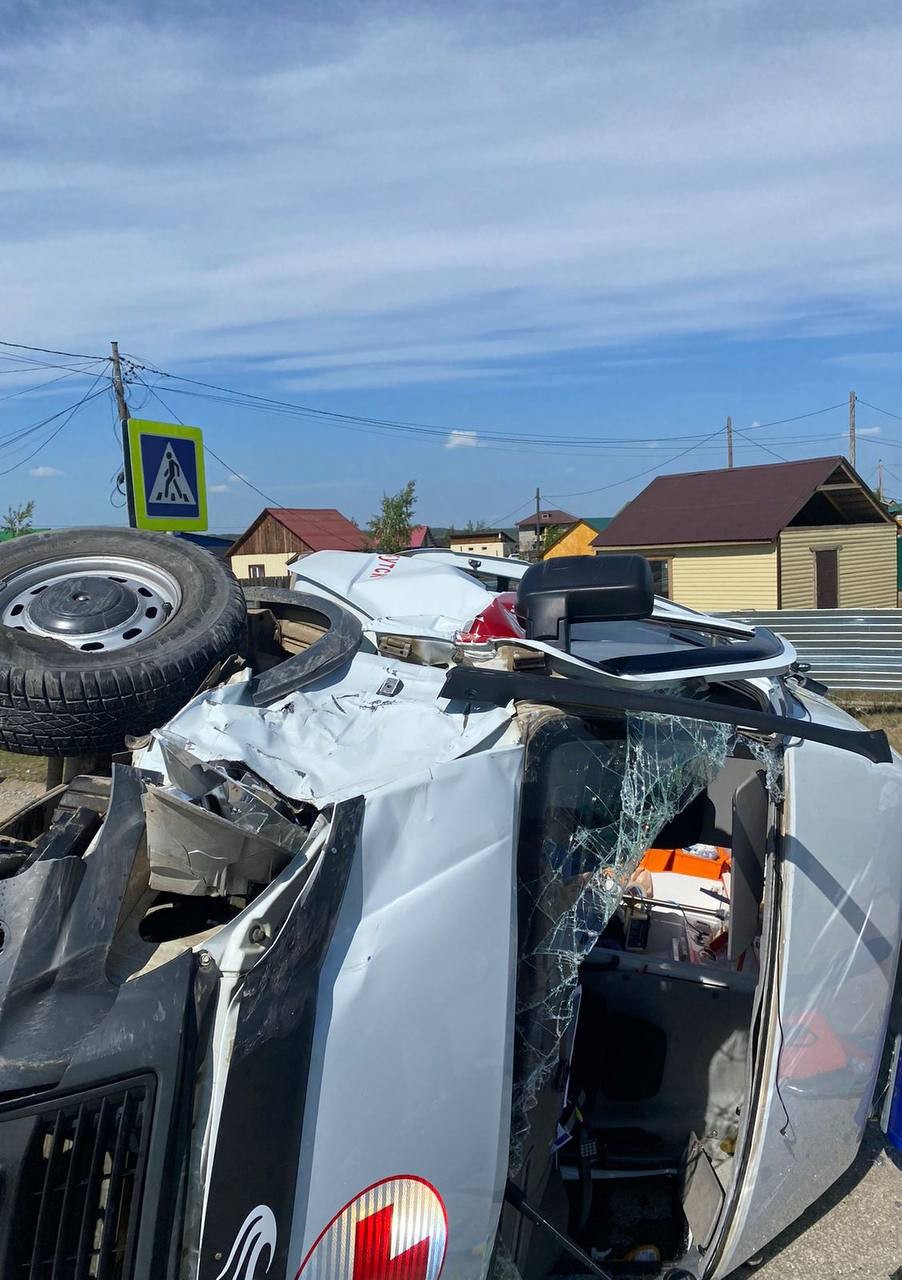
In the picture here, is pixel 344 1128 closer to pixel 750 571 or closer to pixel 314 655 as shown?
pixel 314 655

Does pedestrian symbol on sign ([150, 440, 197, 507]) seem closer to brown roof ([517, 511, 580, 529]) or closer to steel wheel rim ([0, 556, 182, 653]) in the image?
steel wheel rim ([0, 556, 182, 653])

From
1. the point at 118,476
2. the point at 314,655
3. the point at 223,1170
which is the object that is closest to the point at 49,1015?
the point at 223,1170

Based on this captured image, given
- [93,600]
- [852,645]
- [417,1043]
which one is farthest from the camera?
[852,645]

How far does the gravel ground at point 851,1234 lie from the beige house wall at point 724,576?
1951cm

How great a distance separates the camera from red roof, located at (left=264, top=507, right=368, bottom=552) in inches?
1693

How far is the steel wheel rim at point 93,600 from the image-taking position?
306 cm

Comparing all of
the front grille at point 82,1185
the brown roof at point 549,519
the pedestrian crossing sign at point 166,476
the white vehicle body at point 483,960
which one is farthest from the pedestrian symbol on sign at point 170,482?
the brown roof at point 549,519

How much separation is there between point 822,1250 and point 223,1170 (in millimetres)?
2130

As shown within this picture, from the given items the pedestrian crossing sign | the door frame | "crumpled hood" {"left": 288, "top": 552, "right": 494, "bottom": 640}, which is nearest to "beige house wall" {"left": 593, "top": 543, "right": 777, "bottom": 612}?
the door frame

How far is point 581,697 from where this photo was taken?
218 centimetres

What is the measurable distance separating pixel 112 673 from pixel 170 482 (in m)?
4.86

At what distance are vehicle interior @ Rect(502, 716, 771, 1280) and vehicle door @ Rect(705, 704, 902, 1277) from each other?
0.12 meters

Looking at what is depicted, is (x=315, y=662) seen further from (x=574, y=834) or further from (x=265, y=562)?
(x=265, y=562)

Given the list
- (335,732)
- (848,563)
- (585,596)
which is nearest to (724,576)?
(848,563)
